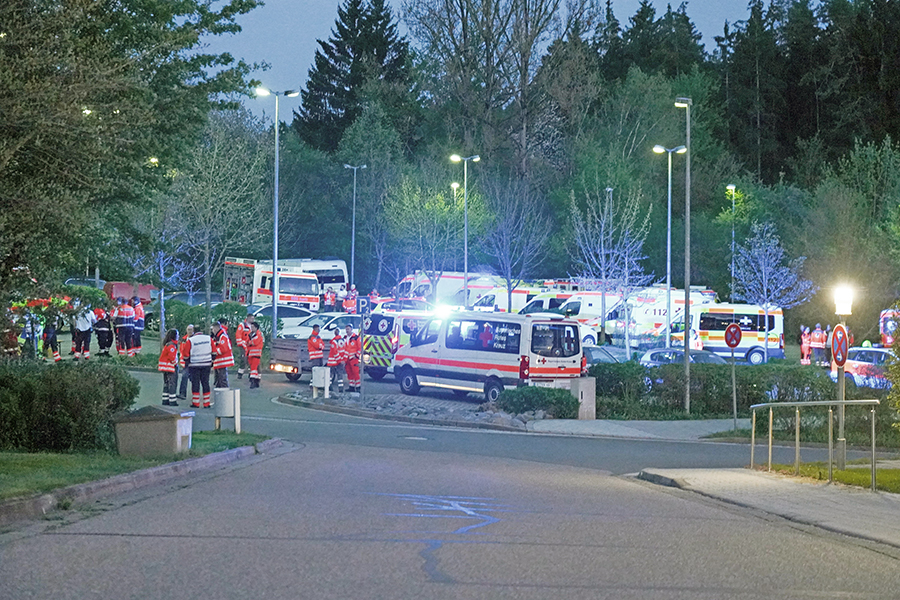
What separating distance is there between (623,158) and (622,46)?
27.8 meters

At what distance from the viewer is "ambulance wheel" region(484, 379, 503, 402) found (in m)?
27.6

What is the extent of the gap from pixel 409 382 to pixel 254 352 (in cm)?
440

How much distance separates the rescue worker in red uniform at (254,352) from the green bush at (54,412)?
13.8m

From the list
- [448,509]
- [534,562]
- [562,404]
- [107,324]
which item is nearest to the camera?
[534,562]

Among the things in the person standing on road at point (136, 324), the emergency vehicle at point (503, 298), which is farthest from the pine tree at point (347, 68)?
the person standing on road at point (136, 324)

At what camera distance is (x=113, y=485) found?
12.6m

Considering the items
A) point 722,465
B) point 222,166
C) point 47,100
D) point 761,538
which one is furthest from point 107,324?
point 761,538

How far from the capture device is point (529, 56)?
64.1 meters

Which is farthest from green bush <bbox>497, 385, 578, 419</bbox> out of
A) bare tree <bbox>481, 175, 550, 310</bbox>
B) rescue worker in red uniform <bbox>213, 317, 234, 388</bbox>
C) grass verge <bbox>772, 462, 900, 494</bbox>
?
bare tree <bbox>481, 175, 550, 310</bbox>

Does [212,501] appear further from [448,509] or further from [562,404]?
[562,404]

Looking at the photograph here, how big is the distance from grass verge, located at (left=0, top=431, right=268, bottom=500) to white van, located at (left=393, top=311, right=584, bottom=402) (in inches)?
427

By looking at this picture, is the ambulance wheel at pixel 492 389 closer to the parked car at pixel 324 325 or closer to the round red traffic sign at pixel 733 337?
the round red traffic sign at pixel 733 337

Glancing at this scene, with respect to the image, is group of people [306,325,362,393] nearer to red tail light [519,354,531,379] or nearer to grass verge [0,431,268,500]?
red tail light [519,354,531,379]

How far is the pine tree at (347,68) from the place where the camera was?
89.4m
